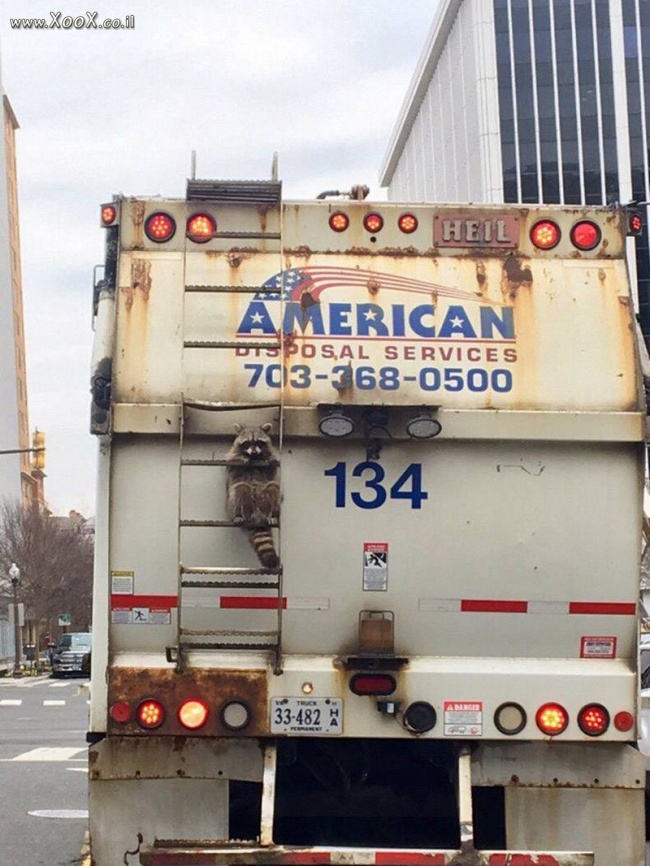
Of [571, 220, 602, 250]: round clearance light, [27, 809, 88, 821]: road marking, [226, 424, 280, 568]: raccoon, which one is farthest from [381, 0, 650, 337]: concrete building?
[226, 424, 280, 568]: raccoon

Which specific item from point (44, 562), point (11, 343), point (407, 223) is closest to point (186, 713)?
point (407, 223)

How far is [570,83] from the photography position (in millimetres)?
83562

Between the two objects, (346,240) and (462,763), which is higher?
(346,240)

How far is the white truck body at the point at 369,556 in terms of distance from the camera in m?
5.66

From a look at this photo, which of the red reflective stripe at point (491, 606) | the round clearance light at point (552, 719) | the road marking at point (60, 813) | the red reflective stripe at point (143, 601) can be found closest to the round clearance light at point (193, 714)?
the red reflective stripe at point (143, 601)

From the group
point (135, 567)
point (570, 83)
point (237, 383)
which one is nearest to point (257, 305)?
point (237, 383)

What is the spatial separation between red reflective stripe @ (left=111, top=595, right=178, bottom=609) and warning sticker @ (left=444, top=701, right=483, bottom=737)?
1175 mm

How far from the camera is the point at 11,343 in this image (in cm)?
9700

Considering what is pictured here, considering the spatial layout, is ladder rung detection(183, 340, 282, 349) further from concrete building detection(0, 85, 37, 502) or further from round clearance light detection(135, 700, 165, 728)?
concrete building detection(0, 85, 37, 502)

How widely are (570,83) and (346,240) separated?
81.2 m

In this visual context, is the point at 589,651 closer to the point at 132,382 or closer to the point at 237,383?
the point at 237,383

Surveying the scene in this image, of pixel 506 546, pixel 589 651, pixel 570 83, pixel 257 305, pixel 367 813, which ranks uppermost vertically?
pixel 570 83

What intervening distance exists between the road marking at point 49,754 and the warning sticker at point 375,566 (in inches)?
397

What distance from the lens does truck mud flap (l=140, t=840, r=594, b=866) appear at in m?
5.24
